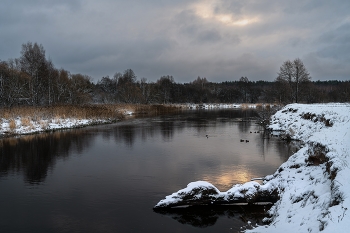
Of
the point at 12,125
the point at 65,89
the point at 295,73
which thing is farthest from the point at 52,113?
the point at 295,73

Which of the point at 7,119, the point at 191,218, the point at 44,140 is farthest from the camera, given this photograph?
the point at 7,119

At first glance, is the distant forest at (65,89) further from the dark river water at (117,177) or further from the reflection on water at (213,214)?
the reflection on water at (213,214)

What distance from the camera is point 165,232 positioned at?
7.38 m

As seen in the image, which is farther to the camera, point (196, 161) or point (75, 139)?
point (75, 139)

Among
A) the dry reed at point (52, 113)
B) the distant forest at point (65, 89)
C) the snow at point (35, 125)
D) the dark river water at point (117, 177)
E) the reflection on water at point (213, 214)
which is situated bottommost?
the reflection on water at point (213, 214)

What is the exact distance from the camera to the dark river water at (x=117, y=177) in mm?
7945

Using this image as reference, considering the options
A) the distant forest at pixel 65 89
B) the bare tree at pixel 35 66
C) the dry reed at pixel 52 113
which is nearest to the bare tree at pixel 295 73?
the distant forest at pixel 65 89

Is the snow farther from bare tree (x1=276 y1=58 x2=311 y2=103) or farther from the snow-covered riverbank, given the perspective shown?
bare tree (x1=276 y1=58 x2=311 y2=103)

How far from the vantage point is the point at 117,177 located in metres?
12.1

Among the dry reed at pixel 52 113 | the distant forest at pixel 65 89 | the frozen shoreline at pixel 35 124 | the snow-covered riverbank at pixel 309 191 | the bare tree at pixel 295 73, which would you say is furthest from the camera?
the bare tree at pixel 295 73

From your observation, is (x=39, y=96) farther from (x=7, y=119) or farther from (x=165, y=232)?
(x=165, y=232)

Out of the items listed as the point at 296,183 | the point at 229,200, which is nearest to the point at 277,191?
the point at 296,183

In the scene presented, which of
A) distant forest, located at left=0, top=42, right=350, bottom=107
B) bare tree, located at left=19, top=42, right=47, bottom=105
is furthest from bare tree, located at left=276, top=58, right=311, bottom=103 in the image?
bare tree, located at left=19, top=42, right=47, bottom=105

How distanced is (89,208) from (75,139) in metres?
14.3
